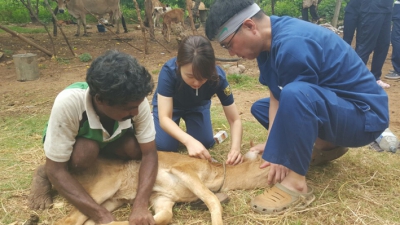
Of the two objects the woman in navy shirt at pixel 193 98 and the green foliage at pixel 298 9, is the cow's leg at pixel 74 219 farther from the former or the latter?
the green foliage at pixel 298 9

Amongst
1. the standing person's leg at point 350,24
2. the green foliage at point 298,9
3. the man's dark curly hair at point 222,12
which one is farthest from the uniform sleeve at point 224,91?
the green foliage at point 298,9

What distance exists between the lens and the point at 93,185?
9.73 ft

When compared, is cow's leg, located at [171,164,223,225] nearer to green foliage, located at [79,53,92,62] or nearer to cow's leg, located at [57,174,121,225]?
cow's leg, located at [57,174,121,225]

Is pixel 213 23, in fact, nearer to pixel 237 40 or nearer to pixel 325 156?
pixel 237 40

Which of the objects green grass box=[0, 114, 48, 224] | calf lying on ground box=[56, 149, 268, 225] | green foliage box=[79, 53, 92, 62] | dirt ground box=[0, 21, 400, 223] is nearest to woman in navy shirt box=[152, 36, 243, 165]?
calf lying on ground box=[56, 149, 268, 225]

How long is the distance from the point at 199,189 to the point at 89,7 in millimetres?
16060

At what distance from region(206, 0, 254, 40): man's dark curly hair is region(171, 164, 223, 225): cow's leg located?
43.7 inches

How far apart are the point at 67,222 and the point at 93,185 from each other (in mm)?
343

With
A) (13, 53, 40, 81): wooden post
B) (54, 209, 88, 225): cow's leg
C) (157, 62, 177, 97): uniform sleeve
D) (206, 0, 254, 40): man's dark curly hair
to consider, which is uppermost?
(206, 0, 254, 40): man's dark curly hair

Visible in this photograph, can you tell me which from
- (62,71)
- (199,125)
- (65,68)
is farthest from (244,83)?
(65,68)

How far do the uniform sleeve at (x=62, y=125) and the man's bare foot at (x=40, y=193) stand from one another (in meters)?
0.55

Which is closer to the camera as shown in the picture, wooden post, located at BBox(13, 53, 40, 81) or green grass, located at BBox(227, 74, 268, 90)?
green grass, located at BBox(227, 74, 268, 90)

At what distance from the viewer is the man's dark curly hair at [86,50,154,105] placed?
2.38m

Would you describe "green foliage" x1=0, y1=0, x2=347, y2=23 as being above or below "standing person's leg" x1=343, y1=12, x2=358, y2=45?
below
